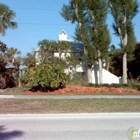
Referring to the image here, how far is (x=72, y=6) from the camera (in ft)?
93.7

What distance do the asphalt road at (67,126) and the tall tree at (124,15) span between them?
65.2 ft

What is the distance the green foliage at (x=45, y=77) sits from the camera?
Result: 56.5ft

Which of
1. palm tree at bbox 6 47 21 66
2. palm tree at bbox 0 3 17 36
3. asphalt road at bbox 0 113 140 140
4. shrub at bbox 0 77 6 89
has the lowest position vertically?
asphalt road at bbox 0 113 140 140

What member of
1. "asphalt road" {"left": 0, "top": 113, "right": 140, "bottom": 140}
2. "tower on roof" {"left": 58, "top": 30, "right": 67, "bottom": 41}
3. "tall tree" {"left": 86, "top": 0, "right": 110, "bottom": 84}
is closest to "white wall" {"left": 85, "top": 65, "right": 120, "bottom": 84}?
"tall tree" {"left": 86, "top": 0, "right": 110, "bottom": 84}

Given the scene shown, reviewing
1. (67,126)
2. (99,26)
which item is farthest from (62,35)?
(67,126)

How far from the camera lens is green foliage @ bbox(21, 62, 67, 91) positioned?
17.2 metres

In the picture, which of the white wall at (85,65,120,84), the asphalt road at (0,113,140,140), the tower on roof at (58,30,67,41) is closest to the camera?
the asphalt road at (0,113,140,140)

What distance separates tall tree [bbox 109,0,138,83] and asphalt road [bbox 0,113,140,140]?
782 inches

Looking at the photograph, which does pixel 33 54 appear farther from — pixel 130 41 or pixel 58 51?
pixel 130 41

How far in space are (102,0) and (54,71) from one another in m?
13.9

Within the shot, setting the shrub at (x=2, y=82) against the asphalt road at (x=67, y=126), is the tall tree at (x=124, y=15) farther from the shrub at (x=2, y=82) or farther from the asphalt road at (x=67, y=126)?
the asphalt road at (x=67, y=126)

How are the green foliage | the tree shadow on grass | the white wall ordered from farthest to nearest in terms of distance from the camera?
the white wall, the green foliage, the tree shadow on grass

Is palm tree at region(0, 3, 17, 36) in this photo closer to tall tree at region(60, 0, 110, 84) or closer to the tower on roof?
tall tree at region(60, 0, 110, 84)

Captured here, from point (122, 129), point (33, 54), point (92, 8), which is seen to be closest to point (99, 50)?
point (92, 8)
